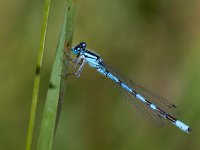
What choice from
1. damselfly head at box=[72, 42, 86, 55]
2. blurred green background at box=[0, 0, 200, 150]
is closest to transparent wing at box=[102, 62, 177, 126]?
blurred green background at box=[0, 0, 200, 150]

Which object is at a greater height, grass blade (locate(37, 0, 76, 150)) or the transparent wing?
the transparent wing

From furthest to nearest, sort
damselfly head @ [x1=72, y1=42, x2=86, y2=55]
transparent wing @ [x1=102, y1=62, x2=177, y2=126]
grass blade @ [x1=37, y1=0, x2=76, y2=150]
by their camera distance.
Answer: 1. transparent wing @ [x1=102, y1=62, x2=177, y2=126]
2. damselfly head @ [x1=72, y1=42, x2=86, y2=55]
3. grass blade @ [x1=37, y1=0, x2=76, y2=150]

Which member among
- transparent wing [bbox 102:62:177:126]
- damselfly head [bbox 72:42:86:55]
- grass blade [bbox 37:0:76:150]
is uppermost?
damselfly head [bbox 72:42:86:55]

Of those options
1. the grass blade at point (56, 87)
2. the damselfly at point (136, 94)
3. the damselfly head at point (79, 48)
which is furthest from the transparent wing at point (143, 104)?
the grass blade at point (56, 87)

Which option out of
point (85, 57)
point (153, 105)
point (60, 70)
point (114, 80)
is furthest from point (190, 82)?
point (60, 70)

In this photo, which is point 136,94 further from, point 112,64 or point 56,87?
point 56,87

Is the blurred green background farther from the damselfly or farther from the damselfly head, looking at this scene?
the damselfly head

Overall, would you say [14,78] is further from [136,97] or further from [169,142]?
[169,142]
